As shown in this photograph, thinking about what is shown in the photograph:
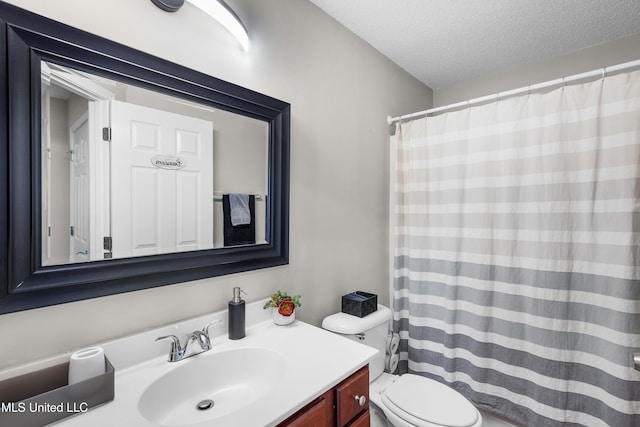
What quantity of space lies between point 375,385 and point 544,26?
2.29 m

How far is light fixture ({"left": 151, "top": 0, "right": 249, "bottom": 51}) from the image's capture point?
106cm

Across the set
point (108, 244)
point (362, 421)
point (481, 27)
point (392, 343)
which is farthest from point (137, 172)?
point (481, 27)

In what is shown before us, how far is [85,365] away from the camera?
32.6 inches

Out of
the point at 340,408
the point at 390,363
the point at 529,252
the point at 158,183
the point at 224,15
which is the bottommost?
the point at 390,363

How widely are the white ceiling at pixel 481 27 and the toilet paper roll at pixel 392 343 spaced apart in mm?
1872

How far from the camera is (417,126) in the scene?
2.04 m

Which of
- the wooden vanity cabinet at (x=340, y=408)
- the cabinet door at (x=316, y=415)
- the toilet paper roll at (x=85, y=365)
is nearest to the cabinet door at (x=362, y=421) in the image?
the wooden vanity cabinet at (x=340, y=408)

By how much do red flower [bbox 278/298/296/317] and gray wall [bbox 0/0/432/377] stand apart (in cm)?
12

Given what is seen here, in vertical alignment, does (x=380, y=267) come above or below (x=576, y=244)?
below

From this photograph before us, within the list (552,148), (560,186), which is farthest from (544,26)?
(560,186)

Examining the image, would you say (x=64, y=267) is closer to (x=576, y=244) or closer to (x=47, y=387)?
(x=47, y=387)

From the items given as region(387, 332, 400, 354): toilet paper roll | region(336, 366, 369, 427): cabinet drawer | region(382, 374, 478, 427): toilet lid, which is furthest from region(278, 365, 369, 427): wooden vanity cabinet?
region(387, 332, 400, 354): toilet paper roll

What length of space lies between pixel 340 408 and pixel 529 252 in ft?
4.25

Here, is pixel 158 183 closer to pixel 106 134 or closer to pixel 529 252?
pixel 106 134
